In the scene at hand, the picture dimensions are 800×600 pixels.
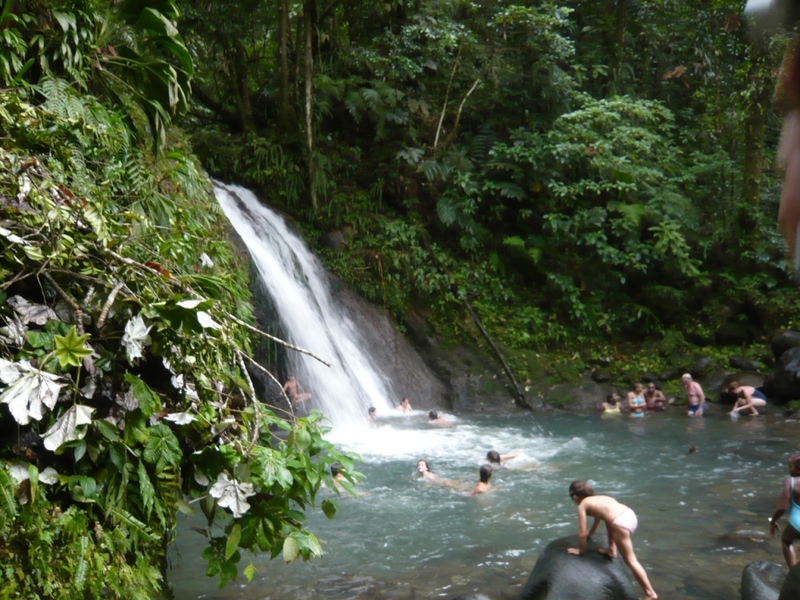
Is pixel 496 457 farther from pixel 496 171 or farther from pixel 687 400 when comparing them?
pixel 496 171

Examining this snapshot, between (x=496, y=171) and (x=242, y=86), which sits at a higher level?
(x=242, y=86)

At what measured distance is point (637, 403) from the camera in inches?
548

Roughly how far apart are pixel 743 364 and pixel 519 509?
30.4ft

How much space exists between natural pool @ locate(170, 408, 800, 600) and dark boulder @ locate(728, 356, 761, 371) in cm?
208

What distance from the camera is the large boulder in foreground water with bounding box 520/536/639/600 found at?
557 cm

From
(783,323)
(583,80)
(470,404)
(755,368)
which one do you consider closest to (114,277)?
(470,404)

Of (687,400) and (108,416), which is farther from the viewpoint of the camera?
(687,400)

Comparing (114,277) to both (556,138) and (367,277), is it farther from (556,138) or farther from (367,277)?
(556,138)

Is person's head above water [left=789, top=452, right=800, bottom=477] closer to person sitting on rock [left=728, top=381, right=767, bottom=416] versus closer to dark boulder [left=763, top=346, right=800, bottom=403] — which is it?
person sitting on rock [left=728, top=381, right=767, bottom=416]

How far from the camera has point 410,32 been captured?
51.3ft

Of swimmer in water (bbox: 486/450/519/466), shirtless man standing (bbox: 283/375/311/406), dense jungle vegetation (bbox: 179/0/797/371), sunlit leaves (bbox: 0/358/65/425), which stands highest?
dense jungle vegetation (bbox: 179/0/797/371)

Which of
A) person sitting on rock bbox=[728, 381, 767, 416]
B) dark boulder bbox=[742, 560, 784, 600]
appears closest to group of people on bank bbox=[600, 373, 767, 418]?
person sitting on rock bbox=[728, 381, 767, 416]

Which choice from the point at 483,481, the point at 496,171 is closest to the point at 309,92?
the point at 496,171

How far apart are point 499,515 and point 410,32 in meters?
11.5
